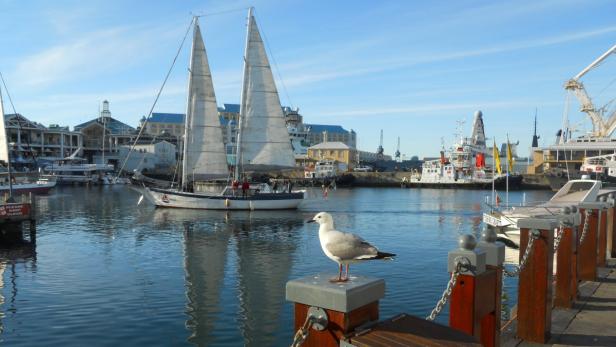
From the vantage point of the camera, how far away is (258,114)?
1857 inches

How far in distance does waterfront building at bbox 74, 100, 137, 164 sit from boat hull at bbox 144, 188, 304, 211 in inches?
3069

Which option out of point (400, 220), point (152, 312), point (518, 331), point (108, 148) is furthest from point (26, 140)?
point (518, 331)

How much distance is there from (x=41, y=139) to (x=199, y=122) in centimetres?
7844

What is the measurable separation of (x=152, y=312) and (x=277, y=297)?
3.70 metres

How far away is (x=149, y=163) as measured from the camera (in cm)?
11344

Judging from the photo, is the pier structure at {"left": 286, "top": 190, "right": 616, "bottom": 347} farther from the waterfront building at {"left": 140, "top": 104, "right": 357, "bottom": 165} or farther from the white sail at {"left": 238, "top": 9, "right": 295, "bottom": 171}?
the waterfront building at {"left": 140, "top": 104, "right": 357, "bottom": 165}

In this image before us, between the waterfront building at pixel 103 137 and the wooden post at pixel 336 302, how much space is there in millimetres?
121224

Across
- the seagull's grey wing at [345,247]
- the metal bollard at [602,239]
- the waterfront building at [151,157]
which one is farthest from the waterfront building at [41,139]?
the seagull's grey wing at [345,247]

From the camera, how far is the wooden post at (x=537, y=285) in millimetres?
6824

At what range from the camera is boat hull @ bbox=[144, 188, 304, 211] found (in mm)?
44469

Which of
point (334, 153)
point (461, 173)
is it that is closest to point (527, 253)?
point (461, 173)

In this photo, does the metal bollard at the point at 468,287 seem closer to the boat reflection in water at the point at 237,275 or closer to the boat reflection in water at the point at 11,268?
the boat reflection in water at the point at 237,275

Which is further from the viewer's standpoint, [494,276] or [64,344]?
[64,344]

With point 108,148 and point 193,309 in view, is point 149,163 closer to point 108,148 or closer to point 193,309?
point 108,148
